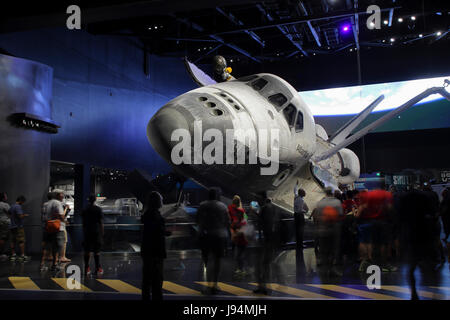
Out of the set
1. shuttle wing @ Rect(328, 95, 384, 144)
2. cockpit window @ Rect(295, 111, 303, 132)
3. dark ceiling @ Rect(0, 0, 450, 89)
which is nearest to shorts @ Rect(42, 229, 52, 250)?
cockpit window @ Rect(295, 111, 303, 132)

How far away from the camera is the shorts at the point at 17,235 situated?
918 centimetres

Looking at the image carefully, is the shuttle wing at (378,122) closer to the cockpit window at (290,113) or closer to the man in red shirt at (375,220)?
the cockpit window at (290,113)

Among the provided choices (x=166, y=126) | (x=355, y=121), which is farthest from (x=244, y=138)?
(x=355, y=121)

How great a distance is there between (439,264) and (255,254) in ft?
12.2

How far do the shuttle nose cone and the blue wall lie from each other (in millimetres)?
7901

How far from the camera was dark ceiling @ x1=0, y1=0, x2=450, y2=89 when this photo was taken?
50.2 feet

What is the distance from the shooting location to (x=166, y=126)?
640 centimetres

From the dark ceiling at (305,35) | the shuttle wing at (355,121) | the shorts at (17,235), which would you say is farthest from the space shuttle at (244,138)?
the dark ceiling at (305,35)

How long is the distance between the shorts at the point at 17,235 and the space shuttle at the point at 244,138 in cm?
457

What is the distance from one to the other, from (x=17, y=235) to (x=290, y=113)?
22.3ft

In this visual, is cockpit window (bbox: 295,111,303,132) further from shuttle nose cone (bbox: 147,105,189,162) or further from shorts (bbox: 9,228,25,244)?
shorts (bbox: 9,228,25,244)
